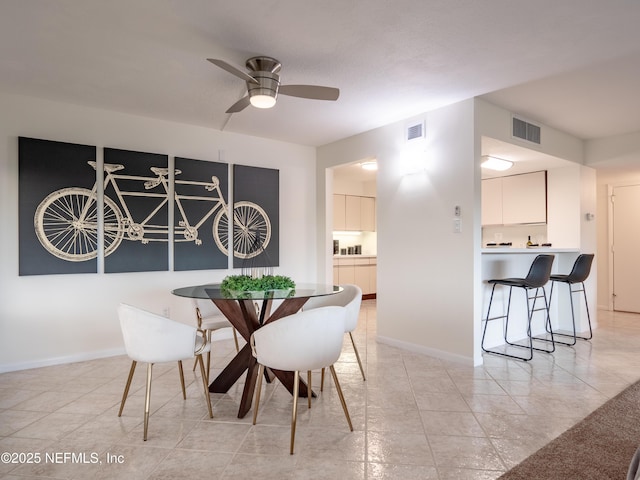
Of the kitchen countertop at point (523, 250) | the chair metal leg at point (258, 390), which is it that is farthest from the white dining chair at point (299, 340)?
the kitchen countertop at point (523, 250)

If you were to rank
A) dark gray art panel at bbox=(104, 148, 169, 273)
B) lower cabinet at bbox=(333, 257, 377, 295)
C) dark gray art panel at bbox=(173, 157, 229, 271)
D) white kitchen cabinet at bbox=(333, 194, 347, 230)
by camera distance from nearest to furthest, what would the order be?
dark gray art panel at bbox=(104, 148, 169, 273) → dark gray art panel at bbox=(173, 157, 229, 271) → lower cabinet at bbox=(333, 257, 377, 295) → white kitchen cabinet at bbox=(333, 194, 347, 230)

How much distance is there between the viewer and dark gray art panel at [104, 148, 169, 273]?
150 inches

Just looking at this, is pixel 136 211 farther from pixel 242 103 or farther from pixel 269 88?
pixel 269 88

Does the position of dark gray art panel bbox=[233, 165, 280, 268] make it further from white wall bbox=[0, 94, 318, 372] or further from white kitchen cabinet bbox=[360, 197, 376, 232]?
white kitchen cabinet bbox=[360, 197, 376, 232]

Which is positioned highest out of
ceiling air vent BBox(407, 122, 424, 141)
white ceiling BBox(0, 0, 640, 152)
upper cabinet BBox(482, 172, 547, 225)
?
white ceiling BBox(0, 0, 640, 152)

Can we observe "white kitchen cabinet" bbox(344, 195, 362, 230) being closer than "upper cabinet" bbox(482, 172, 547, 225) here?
No

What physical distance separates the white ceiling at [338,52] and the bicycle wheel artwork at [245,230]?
118cm

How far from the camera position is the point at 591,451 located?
6.63 ft

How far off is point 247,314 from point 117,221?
2.08 metres

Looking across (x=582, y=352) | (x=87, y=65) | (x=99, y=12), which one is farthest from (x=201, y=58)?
(x=582, y=352)

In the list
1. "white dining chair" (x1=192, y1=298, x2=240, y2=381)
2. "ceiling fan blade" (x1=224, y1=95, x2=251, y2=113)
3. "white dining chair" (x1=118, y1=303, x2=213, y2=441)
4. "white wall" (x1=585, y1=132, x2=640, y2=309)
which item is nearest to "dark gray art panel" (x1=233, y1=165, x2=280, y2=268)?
"white dining chair" (x1=192, y1=298, x2=240, y2=381)

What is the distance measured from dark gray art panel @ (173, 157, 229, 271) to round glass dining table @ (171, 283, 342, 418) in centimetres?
146

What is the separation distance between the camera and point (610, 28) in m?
2.36

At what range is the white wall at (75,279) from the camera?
3.39 m
